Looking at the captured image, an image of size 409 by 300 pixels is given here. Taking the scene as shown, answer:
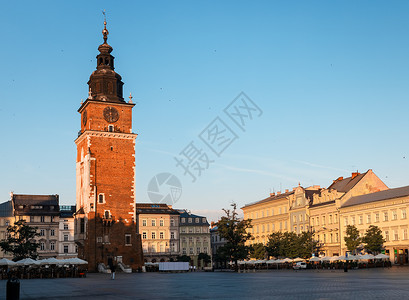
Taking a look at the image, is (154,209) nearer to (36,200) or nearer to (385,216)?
(36,200)

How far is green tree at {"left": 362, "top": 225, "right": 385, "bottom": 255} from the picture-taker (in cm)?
7325

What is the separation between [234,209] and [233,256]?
6.77 metres

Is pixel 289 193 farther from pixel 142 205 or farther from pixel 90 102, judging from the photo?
pixel 90 102

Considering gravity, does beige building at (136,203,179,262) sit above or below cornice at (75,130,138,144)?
below

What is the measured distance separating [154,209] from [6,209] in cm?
3077

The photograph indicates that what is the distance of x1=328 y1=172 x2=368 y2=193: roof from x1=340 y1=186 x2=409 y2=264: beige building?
434 centimetres

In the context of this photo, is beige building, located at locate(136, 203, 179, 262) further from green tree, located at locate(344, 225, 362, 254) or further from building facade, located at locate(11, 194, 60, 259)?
green tree, located at locate(344, 225, 362, 254)

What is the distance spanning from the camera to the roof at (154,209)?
367 ft

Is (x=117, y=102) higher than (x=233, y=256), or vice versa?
(x=117, y=102)

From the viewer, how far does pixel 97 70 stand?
75.5m

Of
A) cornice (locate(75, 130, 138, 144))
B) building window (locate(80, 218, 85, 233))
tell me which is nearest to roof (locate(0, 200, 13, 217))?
cornice (locate(75, 130, 138, 144))

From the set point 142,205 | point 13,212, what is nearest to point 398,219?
point 142,205

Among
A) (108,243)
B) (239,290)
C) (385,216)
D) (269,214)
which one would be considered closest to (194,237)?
(269,214)

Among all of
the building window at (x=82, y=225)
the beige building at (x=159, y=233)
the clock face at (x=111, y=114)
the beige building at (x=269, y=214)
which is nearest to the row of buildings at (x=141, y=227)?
the beige building at (x=159, y=233)
